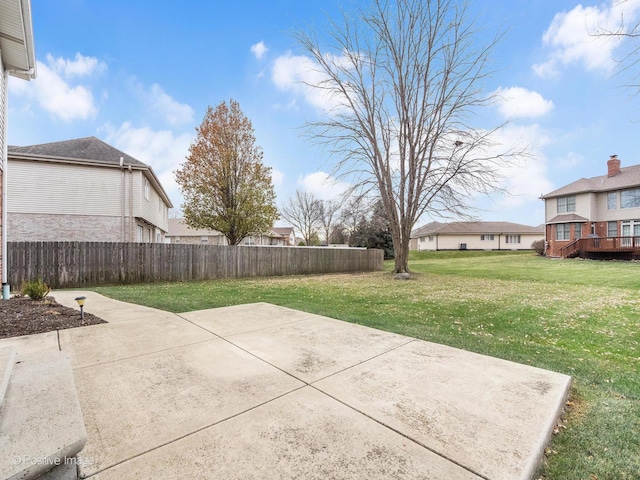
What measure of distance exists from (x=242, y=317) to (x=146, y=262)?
894 cm

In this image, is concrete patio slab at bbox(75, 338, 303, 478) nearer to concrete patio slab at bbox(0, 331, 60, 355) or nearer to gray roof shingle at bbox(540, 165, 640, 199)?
concrete patio slab at bbox(0, 331, 60, 355)

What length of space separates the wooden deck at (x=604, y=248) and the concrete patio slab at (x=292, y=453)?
29287mm

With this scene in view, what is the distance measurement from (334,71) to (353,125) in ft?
8.45

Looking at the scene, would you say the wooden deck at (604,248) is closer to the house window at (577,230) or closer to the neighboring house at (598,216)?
the neighboring house at (598,216)

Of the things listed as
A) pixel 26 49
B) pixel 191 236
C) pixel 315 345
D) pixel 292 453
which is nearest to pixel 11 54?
pixel 26 49

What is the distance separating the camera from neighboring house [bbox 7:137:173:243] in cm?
1345

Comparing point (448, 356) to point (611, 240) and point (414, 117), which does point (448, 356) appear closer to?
point (414, 117)

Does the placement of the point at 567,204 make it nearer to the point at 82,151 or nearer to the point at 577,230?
→ the point at 577,230

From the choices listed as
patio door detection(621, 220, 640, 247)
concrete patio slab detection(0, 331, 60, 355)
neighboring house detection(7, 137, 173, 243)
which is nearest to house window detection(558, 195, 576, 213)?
patio door detection(621, 220, 640, 247)

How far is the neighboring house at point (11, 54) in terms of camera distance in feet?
18.9

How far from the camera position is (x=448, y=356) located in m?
3.39

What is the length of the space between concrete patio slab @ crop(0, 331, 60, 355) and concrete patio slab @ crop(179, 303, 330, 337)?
5.40ft

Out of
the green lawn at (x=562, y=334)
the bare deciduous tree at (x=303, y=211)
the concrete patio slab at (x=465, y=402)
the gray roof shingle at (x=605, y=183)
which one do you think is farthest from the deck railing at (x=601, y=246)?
the bare deciduous tree at (x=303, y=211)

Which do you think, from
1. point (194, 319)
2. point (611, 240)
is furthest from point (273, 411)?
point (611, 240)
